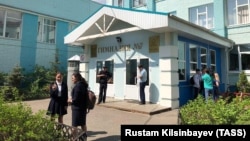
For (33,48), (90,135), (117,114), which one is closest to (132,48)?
(117,114)

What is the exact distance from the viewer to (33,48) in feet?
61.1

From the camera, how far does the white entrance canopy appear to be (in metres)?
9.41

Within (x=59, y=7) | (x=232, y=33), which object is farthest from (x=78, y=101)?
(x=59, y=7)

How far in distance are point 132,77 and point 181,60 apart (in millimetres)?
2532

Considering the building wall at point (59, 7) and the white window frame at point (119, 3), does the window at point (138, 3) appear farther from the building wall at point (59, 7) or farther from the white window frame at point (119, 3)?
the building wall at point (59, 7)

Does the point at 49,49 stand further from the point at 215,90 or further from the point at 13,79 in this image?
the point at 215,90

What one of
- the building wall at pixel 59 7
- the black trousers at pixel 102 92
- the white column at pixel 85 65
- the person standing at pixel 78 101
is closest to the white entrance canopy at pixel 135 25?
the white column at pixel 85 65

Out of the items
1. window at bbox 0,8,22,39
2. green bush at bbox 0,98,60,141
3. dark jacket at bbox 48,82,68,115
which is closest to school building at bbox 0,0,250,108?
window at bbox 0,8,22,39

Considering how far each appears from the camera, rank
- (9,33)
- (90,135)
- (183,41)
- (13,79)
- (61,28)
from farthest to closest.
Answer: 1. (61,28)
2. (9,33)
3. (13,79)
4. (183,41)
5. (90,135)

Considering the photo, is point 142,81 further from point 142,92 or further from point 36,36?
point 36,36

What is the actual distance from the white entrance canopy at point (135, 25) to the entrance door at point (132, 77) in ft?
5.51

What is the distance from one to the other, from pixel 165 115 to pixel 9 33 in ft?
46.3

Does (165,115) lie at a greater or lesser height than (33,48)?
lesser

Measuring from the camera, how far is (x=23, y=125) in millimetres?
3949
